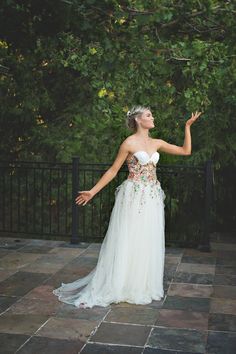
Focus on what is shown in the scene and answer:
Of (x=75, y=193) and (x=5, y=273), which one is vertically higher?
(x=75, y=193)

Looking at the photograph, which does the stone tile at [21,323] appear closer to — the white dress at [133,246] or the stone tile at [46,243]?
the white dress at [133,246]

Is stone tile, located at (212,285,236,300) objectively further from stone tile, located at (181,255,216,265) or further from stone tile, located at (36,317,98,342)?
stone tile, located at (36,317,98,342)

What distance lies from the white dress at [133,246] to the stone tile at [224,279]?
3.84 ft

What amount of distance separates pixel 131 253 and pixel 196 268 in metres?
2.07

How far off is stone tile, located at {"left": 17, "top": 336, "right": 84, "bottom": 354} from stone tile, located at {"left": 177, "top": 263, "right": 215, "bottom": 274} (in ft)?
10.9

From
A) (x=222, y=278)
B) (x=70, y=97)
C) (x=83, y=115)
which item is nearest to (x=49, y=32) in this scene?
(x=222, y=278)

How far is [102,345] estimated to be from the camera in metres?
4.99

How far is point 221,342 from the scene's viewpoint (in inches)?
201

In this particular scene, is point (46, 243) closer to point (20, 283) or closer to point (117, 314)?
point (20, 283)

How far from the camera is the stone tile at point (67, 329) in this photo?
17.1ft

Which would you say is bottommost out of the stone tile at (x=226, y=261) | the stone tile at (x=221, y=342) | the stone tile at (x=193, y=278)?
the stone tile at (x=221, y=342)

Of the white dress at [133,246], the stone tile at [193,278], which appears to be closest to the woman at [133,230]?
the white dress at [133,246]

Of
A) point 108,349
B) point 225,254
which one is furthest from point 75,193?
point 108,349

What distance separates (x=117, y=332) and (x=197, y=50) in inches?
110
